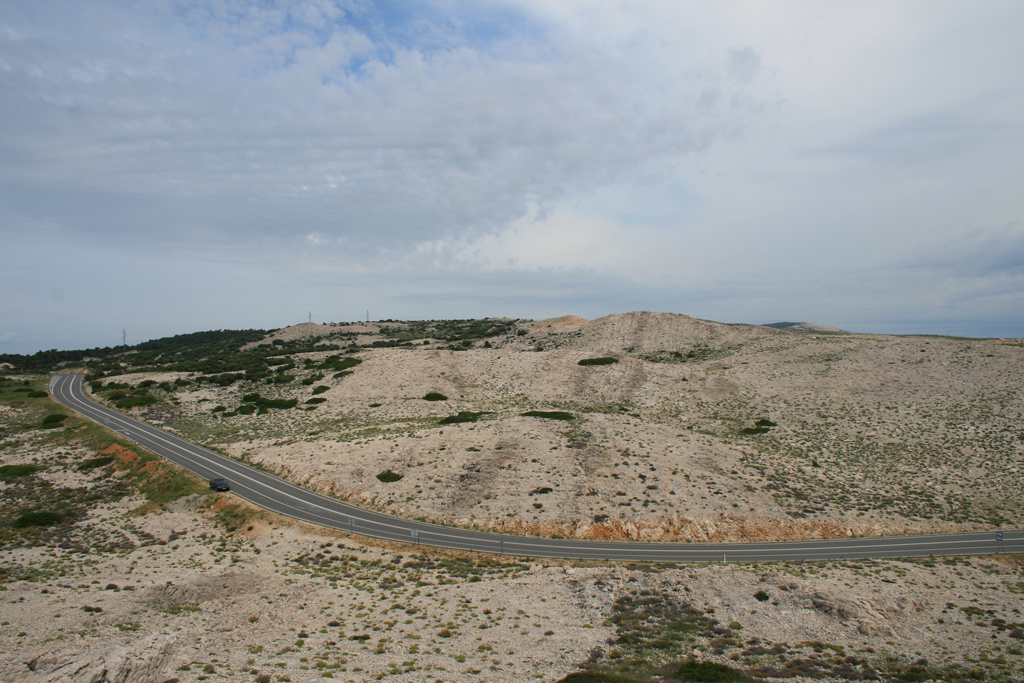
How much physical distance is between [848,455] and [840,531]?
15.2m

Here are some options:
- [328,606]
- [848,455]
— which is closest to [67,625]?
[328,606]

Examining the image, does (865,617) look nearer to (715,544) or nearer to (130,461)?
(715,544)

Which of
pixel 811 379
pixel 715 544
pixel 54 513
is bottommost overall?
pixel 715 544

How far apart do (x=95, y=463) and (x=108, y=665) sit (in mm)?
42802

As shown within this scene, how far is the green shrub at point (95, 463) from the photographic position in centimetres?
5047

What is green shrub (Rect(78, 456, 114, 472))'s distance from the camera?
50469 millimetres

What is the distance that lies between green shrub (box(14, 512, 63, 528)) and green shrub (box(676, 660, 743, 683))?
4882 centimetres

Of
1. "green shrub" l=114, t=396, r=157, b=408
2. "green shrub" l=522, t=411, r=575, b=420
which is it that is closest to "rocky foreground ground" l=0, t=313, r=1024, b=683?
"green shrub" l=522, t=411, r=575, b=420

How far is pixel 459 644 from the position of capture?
82.2 ft

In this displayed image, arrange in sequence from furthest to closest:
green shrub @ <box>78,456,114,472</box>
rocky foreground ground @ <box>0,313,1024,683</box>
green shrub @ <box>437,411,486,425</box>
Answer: green shrub @ <box>437,411,486,425</box>, green shrub @ <box>78,456,114,472</box>, rocky foreground ground @ <box>0,313,1024,683</box>

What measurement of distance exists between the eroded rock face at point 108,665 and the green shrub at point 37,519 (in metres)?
24.6

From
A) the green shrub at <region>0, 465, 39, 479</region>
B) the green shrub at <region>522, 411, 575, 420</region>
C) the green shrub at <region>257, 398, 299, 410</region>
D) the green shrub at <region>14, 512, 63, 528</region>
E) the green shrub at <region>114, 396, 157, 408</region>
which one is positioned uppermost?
the green shrub at <region>114, 396, 157, 408</region>

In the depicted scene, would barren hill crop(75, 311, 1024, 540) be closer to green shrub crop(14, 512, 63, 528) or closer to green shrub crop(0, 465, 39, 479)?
green shrub crop(0, 465, 39, 479)

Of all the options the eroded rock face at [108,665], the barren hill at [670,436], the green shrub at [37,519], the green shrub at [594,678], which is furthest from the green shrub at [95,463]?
the green shrub at [594,678]
